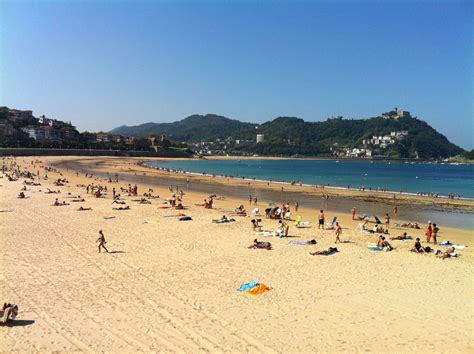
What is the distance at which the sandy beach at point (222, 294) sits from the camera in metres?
8.28

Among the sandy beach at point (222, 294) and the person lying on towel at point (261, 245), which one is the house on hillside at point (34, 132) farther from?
the person lying on towel at point (261, 245)

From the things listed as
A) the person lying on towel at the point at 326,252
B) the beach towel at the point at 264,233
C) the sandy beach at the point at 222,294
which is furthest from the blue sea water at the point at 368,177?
the sandy beach at the point at 222,294

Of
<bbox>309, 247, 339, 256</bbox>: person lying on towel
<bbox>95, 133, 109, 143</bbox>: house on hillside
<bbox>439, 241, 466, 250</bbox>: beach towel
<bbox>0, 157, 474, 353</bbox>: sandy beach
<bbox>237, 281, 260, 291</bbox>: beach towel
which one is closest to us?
<bbox>0, 157, 474, 353</bbox>: sandy beach

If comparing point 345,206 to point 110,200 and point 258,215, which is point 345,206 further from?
point 110,200

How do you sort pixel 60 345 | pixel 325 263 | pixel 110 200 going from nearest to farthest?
pixel 60 345
pixel 325 263
pixel 110 200

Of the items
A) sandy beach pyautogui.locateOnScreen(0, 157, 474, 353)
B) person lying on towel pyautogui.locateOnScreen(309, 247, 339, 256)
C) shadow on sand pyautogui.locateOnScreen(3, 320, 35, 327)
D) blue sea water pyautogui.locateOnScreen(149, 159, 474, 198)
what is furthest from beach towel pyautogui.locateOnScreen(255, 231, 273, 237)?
blue sea water pyautogui.locateOnScreen(149, 159, 474, 198)

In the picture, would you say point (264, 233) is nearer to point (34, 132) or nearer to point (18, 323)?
point (18, 323)

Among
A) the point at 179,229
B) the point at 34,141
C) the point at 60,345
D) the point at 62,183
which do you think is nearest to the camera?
the point at 60,345

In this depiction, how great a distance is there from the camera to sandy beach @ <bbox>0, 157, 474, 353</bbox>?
8281 mm

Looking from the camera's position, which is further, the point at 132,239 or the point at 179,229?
the point at 179,229

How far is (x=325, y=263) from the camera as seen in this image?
14047mm

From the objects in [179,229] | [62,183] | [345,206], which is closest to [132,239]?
[179,229]

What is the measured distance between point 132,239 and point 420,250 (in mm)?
10950

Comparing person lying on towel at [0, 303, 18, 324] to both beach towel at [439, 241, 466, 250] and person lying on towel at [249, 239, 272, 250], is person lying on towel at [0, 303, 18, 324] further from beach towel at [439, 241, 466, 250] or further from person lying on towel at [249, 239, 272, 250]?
beach towel at [439, 241, 466, 250]
